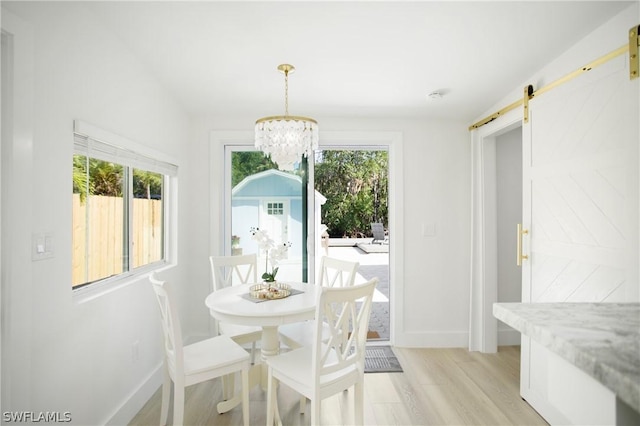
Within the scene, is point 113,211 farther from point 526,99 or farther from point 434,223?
point 526,99

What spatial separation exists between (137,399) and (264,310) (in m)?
1.15

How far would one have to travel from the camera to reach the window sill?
1731mm

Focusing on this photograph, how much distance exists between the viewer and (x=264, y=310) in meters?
1.96

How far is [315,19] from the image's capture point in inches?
68.4

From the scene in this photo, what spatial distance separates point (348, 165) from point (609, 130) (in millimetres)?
6237

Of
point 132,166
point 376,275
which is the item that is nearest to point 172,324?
point 132,166

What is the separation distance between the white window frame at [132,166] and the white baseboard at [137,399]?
2.42 feet

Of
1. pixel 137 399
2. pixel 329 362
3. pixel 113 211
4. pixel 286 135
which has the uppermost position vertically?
pixel 286 135

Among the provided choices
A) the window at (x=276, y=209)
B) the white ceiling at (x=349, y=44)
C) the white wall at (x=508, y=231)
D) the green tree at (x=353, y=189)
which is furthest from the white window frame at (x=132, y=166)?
the green tree at (x=353, y=189)

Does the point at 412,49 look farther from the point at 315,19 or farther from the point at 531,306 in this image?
the point at 531,306

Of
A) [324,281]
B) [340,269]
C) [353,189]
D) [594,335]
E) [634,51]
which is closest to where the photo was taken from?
[594,335]

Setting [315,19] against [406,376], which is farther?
[406,376]

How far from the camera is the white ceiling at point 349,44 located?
1.67 m

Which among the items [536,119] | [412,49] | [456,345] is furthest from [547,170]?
[456,345]
